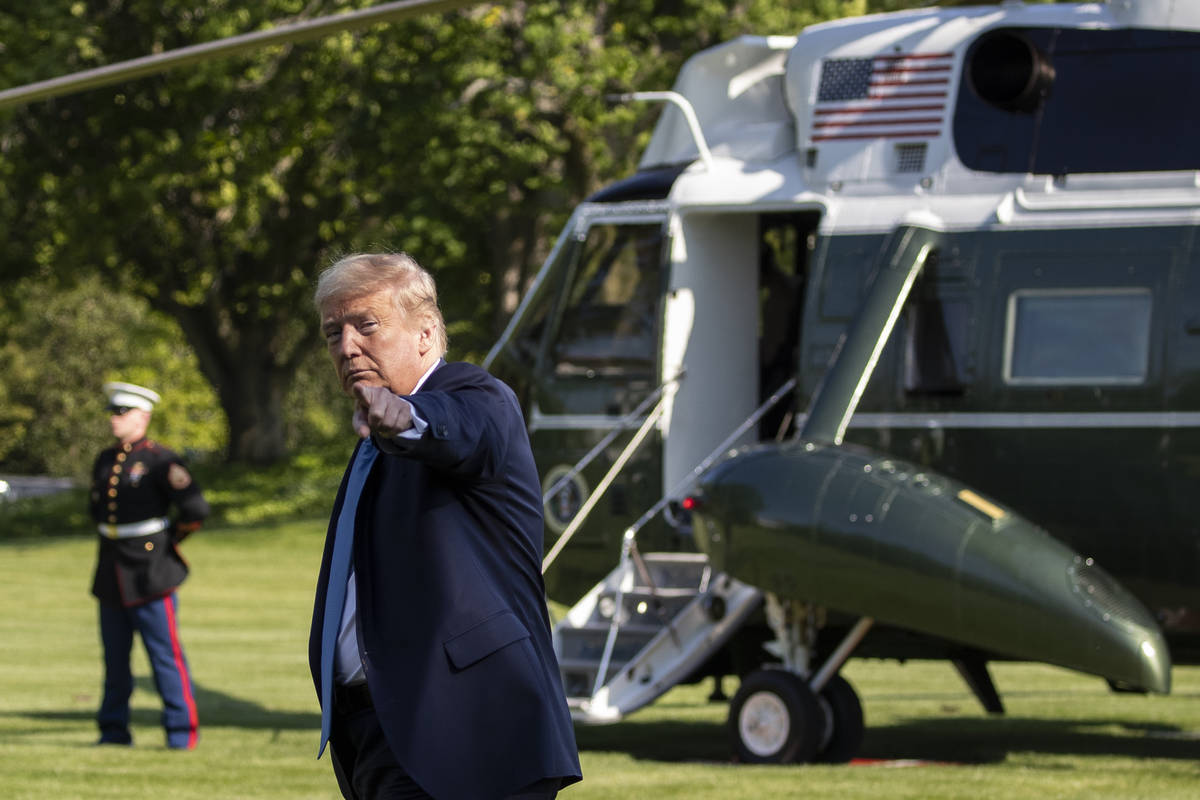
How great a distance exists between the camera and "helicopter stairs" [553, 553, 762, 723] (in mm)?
10602

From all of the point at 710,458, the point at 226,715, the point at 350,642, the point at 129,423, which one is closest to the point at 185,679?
the point at 129,423

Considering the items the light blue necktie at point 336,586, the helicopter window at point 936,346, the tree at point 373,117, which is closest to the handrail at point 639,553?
the helicopter window at point 936,346

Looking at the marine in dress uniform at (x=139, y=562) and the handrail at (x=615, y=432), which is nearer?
the marine in dress uniform at (x=139, y=562)

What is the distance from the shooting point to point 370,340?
3.90 metres

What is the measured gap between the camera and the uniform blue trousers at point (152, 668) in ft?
35.0

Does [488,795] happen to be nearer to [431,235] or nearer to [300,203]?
[431,235]

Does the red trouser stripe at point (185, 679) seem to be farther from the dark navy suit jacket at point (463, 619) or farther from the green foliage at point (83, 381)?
the green foliage at point (83, 381)

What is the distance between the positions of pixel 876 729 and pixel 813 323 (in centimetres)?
315

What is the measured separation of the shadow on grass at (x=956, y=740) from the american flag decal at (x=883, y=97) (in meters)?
3.51

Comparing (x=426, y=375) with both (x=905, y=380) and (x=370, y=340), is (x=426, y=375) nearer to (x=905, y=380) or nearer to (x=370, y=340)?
(x=370, y=340)

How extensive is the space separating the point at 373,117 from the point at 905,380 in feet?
57.8

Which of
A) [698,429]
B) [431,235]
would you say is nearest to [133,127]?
[431,235]

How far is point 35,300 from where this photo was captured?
56.3 m

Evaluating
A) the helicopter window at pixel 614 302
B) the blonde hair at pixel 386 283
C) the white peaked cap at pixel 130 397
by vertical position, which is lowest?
the white peaked cap at pixel 130 397
